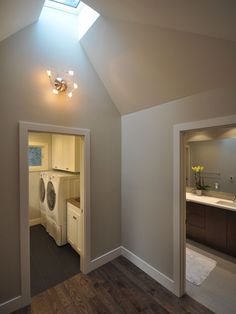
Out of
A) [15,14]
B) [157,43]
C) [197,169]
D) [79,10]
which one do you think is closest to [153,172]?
[157,43]

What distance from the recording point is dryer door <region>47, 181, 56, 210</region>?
3.27 metres

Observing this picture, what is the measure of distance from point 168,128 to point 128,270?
2154mm

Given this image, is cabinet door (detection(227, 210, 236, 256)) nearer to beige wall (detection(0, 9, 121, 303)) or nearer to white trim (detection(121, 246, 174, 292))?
white trim (detection(121, 246, 174, 292))

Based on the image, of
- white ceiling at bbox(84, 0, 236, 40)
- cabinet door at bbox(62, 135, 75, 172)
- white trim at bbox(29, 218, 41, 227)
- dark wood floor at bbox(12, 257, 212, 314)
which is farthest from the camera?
white trim at bbox(29, 218, 41, 227)

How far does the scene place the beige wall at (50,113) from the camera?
1748 mm

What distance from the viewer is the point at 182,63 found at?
5.35 ft

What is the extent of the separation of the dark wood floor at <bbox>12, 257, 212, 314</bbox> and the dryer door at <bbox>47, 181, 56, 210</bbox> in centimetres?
141

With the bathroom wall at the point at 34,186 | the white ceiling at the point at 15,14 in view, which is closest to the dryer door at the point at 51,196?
the bathroom wall at the point at 34,186

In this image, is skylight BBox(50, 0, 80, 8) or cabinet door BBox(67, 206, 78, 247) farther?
cabinet door BBox(67, 206, 78, 247)

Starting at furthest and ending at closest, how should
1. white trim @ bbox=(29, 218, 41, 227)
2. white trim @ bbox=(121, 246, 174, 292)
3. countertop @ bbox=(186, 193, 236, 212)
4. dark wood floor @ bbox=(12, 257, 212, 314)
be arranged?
white trim @ bbox=(29, 218, 41, 227)
countertop @ bbox=(186, 193, 236, 212)
white trim @ bbox=(121, 246, 174, 292)
dark wood floor @ bbox=(12, 257, 212, 314)

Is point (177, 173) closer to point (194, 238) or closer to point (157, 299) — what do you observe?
point (157, 299)

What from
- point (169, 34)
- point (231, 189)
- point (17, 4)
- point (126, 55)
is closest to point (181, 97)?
point (169, 34)

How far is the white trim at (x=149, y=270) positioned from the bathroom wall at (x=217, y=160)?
2.07 m

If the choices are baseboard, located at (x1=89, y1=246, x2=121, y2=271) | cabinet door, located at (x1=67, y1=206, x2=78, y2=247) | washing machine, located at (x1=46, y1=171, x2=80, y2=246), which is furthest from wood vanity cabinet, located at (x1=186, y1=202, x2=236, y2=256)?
washing machine, located at (x1=46, y1=171, x2=80, y2=246)
